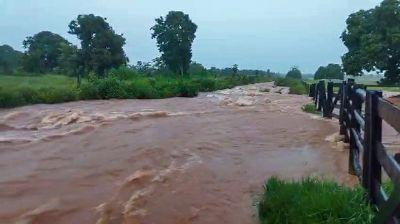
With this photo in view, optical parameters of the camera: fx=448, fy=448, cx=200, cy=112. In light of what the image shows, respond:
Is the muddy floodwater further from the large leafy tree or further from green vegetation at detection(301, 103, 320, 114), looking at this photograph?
the large leafy tree

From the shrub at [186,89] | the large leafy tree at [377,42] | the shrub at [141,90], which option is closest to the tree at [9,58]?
the shrub at [186,89]

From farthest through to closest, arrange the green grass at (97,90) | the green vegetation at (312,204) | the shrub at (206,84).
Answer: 1. the shrub at (206,84)
2. the green grass at (97,90)
3. the green vegetation at (312,204)

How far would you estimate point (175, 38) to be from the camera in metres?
46.8

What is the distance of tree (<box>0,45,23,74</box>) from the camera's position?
41528 mm

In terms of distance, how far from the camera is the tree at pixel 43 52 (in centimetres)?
4281

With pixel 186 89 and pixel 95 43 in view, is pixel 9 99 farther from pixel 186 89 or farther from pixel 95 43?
pixel 95 43

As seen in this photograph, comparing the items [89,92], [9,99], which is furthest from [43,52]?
[9,99]

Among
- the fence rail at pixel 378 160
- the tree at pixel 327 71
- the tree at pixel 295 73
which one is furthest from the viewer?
the tree at pixel 295 73

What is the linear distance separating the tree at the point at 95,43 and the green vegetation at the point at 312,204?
33261 mm

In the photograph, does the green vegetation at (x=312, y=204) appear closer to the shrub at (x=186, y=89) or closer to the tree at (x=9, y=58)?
the shrub at (x=186, y=89)

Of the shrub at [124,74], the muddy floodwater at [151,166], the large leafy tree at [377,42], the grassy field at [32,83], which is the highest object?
the large leafy tree at [377,42]

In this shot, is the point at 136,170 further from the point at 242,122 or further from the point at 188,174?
the point at 242,122

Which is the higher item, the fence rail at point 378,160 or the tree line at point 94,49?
the tree line at point 94,49

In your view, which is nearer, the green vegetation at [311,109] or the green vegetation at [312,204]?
the green vegetation at [312,204]
